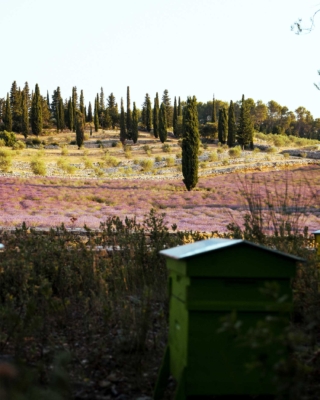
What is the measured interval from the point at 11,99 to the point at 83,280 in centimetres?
7325

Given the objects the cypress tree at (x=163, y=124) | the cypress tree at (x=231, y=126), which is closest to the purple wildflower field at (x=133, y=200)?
the cypress tree at (x=231, y=126)

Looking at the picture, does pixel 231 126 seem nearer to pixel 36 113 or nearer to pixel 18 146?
pixel 18 146

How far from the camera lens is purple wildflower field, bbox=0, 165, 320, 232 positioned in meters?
21.7

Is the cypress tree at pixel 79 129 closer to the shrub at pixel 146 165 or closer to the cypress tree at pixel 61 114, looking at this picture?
the cypress tree at pixel 61 114

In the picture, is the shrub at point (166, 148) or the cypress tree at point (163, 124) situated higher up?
the cypress tree at point (163, 124)

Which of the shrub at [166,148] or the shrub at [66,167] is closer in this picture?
the shrub at [66,167]

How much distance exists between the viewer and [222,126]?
61.7m

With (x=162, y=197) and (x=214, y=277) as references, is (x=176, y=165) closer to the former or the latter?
(x=162, y=197)

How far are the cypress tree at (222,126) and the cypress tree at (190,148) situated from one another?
791 inches

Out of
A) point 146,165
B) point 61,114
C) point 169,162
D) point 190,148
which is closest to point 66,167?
point 146,165

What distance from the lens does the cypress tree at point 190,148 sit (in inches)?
1421

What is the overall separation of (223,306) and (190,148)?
113 ft

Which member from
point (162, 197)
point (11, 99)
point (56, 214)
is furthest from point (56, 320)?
point (11, 99)

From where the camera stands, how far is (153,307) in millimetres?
5887
